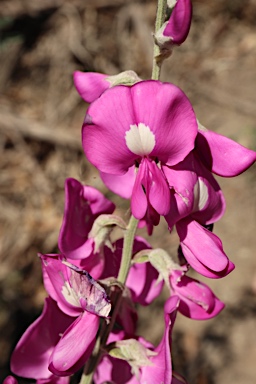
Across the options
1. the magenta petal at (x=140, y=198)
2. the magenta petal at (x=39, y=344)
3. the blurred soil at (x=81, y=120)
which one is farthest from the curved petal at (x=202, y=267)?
the blurred soil at (x=81, y=120)

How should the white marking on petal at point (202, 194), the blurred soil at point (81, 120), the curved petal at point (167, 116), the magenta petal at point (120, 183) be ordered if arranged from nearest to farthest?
the curved petal at point (167, 116) < the white marking on petal at point (202, 194) < the magenta petal at point (120, 183) < the blurred soil at point (81, 120)

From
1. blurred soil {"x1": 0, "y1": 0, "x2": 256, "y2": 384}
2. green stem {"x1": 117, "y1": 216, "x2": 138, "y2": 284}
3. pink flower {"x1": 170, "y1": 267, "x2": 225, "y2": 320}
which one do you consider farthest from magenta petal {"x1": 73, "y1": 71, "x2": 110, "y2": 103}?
blurred soil {"x1": 0, "y1": 0, "x2": 256, "y2": 384}

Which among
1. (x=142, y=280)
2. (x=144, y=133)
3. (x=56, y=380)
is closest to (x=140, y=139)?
(x=144, y=133)

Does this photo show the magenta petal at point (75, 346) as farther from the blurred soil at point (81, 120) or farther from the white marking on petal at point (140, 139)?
the blurred soil at point (81, 120)

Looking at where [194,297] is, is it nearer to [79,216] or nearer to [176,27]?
[79,216]

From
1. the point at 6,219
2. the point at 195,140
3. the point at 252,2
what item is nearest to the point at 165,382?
the point at 195,140

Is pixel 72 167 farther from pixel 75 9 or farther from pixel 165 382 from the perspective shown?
pixel 165 382
